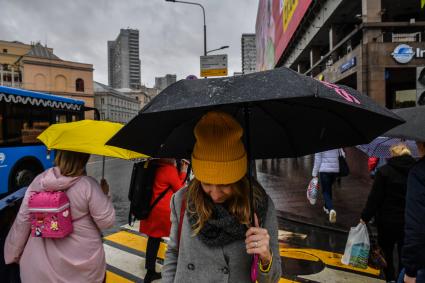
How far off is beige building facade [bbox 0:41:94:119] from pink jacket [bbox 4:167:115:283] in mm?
65517

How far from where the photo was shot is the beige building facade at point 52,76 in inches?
2425

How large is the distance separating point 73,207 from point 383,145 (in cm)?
446

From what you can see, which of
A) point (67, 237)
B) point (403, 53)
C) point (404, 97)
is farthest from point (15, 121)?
point (404, 97)

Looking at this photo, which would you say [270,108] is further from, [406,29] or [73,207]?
[406,29]

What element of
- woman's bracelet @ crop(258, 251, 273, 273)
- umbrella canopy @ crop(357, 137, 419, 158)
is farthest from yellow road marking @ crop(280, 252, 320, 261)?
woman's bracelet @ crop(258, 251, 273, 273)

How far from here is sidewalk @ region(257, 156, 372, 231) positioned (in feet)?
23.3

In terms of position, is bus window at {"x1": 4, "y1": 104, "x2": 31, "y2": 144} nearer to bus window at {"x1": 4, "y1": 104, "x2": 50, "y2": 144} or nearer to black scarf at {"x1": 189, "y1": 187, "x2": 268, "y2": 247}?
bus window at {"x1": 4, "y1": 104, "x2": 50, "y2": 144}

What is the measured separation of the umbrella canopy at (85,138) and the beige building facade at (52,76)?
65140mm

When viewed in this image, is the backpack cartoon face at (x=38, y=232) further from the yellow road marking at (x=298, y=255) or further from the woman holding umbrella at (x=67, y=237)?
the yellow road marking at (x=298, y=255)

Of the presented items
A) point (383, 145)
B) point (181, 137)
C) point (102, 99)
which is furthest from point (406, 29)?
point (102, 99)

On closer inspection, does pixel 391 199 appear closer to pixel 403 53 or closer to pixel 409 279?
pixel 409 279

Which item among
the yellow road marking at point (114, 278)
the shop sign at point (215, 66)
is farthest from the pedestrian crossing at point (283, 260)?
the shop sign at point (215, 66)

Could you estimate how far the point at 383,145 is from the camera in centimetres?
500

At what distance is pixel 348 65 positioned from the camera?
18.4 m
